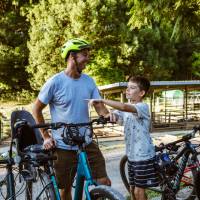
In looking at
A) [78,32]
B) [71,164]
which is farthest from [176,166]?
[78,32]

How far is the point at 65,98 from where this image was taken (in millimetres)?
4086

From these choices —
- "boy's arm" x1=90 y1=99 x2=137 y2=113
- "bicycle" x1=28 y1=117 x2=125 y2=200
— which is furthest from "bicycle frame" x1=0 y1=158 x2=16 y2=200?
"boy's arm" x1=90 y1=99 x2=137 y2=113

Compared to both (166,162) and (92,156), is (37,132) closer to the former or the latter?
(92,156)

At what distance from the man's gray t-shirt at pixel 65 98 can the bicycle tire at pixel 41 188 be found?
0.32 m

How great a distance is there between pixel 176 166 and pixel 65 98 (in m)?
1.72

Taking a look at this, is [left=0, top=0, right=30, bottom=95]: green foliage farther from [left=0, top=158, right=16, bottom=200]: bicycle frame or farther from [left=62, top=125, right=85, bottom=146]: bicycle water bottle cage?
[left=62, top=125, right=85, bottom=146]: bicycle water bottle cage

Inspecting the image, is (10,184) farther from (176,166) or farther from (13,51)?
(13,51)

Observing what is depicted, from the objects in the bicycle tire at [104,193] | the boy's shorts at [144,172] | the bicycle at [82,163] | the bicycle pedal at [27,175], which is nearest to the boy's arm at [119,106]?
the bicycle at [82,163]

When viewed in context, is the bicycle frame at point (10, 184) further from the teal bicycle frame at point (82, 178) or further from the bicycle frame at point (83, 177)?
the bicycle frame at point (83, 177)

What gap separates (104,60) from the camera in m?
33.7

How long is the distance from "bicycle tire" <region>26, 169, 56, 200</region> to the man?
0.65 ft

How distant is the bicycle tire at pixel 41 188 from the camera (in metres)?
3.86

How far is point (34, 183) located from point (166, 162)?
155 centimetres

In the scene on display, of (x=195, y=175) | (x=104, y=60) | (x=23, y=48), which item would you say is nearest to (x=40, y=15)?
(x=23, y=48)
